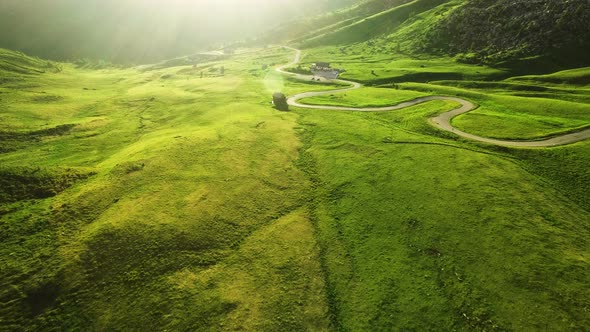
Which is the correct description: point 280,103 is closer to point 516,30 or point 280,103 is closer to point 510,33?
point 510,33

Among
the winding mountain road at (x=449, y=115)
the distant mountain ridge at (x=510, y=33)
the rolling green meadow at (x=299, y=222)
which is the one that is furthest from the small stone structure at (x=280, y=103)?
the distant mountain ridge at (x=510, y=33)

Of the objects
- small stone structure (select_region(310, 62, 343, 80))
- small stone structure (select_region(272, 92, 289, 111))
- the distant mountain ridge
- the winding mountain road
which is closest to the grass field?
the winding mountain road

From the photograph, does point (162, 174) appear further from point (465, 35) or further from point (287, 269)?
point (465, 35)

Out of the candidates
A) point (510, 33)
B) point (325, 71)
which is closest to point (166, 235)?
point (325, 71)

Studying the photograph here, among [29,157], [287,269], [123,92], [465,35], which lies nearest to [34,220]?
[29,157]

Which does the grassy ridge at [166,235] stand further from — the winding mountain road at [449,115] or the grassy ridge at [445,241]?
the winding mountain road at [449,115]
